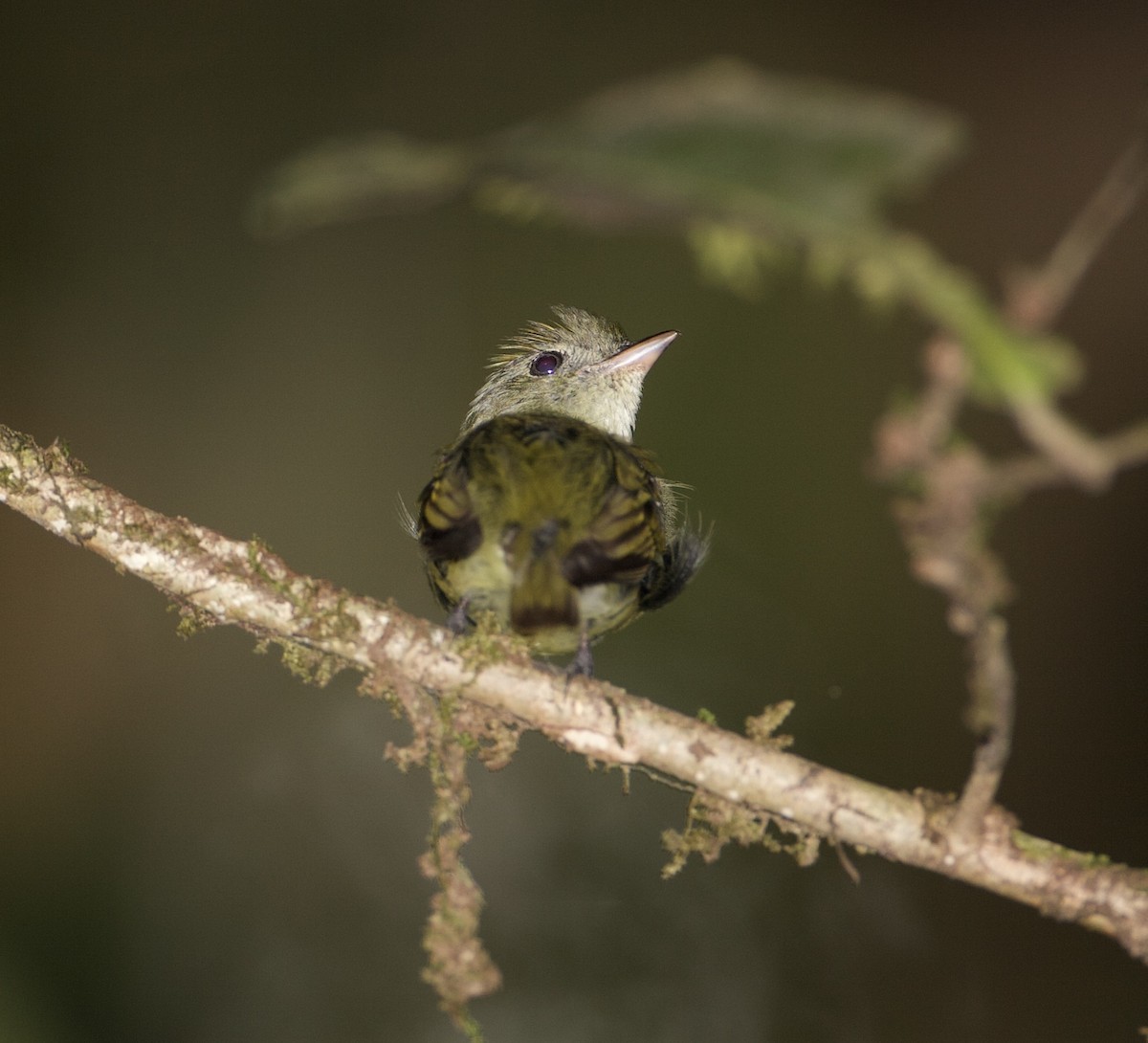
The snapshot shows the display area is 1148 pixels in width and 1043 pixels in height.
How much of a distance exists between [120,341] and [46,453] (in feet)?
13.0

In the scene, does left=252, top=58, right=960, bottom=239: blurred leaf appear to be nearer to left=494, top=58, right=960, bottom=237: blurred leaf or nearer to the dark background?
left=494, top=58, right=960, bottom=237: blurred leaf

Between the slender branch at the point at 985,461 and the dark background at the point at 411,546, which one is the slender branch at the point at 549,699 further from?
the dark background at the point at 411,546

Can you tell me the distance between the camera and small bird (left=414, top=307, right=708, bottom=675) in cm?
250

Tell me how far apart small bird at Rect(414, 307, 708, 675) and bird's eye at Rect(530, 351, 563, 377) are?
23.0 inches

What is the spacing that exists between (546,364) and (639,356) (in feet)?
1.31

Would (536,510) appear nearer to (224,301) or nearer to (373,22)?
(224,301)

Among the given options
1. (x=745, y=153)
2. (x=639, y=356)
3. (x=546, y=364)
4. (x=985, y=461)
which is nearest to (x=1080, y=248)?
(x=745, y=153)

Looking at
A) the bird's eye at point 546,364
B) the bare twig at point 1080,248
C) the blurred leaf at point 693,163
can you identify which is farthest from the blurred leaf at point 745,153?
the bird's eye at point 546,364

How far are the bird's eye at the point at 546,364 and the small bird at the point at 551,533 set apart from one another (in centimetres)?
58

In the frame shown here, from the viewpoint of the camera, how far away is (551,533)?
255 cm

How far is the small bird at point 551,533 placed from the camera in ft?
8.20

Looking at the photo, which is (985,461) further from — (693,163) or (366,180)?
(366,180)

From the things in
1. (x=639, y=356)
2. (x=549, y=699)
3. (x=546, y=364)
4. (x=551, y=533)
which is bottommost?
(x=549, y=699)

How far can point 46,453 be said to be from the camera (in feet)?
8.00
